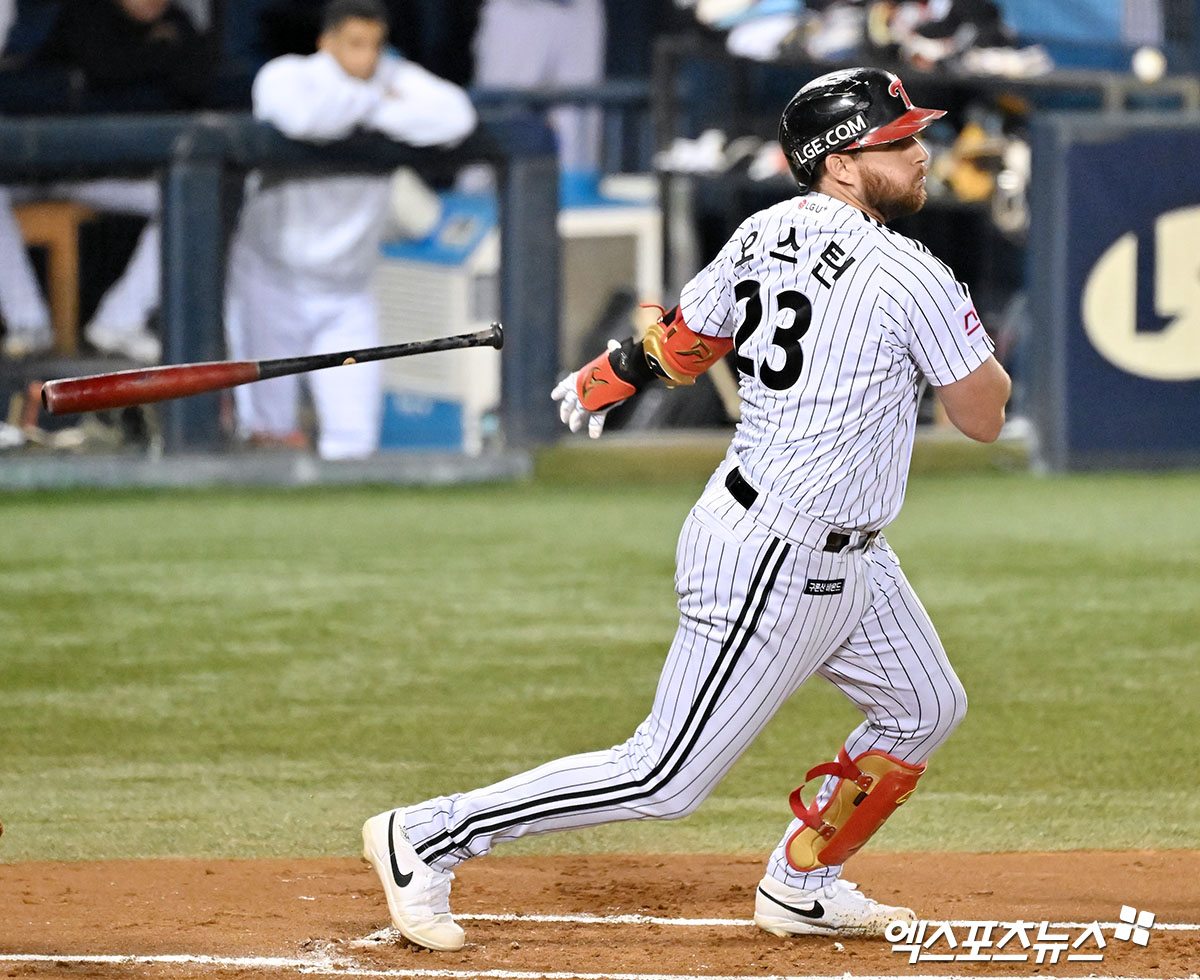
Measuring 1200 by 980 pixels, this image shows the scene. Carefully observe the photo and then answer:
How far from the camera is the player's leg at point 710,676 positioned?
3229 mm

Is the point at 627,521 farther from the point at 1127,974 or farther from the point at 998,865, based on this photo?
the point at 1127,974

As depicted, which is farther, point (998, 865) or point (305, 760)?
point (305, 760)

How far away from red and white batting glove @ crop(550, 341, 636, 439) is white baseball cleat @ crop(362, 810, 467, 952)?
0.88m

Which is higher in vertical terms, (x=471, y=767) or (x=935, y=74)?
(x=935, y=74)

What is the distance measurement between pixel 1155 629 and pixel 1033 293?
4.99m

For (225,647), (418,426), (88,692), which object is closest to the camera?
(88,692)

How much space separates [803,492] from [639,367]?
565 mm

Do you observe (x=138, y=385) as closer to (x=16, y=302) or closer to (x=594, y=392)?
(x=594, y=392)

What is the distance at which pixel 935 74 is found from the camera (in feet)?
40.2

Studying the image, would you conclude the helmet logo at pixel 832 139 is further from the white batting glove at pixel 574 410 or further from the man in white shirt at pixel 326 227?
the man in white shirt at pixel 326 227

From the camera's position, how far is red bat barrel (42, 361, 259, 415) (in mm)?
3416

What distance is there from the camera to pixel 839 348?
3.19 m

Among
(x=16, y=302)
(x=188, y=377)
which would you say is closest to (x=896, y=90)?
(x=188, y=377)

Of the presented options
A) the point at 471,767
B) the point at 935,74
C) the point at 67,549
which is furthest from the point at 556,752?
the point at 935,74
